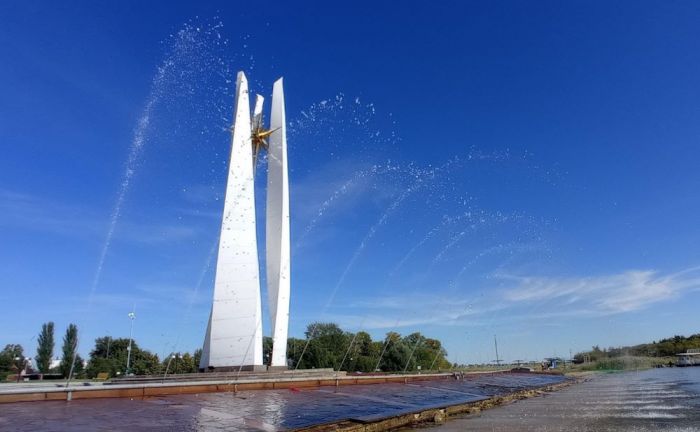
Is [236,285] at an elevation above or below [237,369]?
above

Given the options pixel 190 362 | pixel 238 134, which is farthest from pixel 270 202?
pixel 190 362

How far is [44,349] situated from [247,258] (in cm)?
5001

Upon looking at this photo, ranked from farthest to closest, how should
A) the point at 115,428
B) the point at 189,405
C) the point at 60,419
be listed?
the point at 189,405, the point at 60,419, the point at 115,428

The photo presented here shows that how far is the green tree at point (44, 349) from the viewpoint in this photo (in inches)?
2347

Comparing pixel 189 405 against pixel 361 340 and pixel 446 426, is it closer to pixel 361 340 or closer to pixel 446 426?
pixel 446 426

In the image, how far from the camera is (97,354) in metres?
78.8

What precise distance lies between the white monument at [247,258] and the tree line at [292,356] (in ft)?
82.7

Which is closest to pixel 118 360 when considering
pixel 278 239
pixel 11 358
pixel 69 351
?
pixel 69 351

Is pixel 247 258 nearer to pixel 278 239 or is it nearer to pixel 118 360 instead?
pixel 278 239

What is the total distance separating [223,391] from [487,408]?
8.41 meters

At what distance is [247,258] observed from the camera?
25562 mm

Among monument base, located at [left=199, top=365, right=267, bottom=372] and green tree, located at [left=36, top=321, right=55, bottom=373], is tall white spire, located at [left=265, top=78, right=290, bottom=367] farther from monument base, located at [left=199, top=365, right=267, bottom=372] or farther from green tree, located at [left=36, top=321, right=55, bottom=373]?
green tree, located at [left=36, top=321, right=55, bottom=373]

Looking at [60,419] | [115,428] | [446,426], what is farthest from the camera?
[446,426]

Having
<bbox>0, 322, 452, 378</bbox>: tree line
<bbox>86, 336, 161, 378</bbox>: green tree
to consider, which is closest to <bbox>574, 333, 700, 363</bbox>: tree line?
<bbox>0, 322, 452, 378</bbox>: tree line
